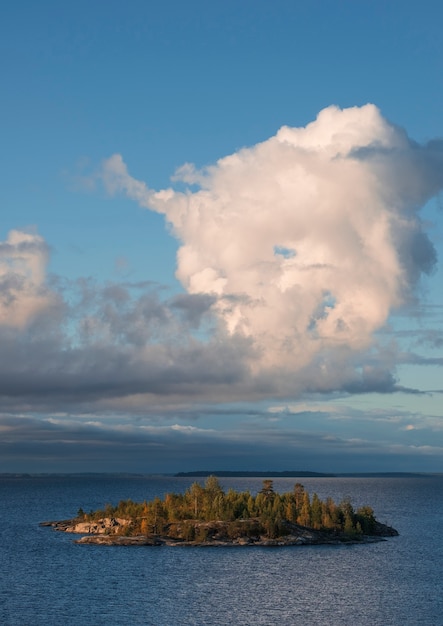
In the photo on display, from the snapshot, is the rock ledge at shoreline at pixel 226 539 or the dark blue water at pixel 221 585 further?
the rock ledge at shoreline at pixel 226 539

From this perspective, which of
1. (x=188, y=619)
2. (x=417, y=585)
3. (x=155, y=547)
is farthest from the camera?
(x=155, y=547)

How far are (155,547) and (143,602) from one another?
63.7m

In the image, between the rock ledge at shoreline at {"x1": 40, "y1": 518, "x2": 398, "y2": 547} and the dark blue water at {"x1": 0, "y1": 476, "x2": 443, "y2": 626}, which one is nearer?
the dark blue water at {"x1": 0, "y1": 476, "x2": 443, "y2": 626}

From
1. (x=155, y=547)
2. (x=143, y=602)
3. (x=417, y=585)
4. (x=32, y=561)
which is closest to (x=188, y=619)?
Result: (x=143, y=602)

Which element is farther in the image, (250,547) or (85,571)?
(250,547)

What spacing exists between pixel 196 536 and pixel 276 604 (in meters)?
72.1

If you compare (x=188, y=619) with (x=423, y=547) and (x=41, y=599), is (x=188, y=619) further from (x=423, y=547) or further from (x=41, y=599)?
(x=423, y=547)

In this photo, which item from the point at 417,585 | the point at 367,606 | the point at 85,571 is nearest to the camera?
the point at 367,606

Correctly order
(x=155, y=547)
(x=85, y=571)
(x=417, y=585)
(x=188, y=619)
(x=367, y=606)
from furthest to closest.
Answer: (x=155, y=547)
(x=85, y=571)
(x=417, y=585)
(x=367, y=606)
(x=188, y=619)

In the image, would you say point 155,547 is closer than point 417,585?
No

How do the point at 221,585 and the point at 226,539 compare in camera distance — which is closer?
the point at 221,585

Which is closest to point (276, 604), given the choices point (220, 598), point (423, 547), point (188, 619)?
point (220, 598)

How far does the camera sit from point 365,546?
19288 cm

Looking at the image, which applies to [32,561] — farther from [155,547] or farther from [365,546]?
[365,546]
